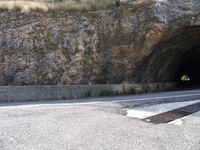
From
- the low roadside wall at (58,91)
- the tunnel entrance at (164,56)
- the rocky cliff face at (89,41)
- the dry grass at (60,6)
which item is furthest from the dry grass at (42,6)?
the low roadside wall at (58,91)

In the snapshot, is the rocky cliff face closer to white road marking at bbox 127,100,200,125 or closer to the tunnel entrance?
the tunnel entrance

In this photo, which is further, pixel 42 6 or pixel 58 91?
pixel 42 6

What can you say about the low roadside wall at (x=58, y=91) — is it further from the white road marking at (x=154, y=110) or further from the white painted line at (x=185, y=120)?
the white painted line at (x=185, y=120)

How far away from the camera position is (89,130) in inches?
291

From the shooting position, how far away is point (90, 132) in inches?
285

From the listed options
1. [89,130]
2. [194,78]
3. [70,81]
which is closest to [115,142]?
[89,130]

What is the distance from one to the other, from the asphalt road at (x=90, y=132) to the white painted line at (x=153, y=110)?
0.34 metres

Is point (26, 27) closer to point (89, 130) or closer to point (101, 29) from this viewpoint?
point (101, 29)

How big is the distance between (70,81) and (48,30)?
3.26 metres

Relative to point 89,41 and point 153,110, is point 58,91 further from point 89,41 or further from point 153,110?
point 153,110

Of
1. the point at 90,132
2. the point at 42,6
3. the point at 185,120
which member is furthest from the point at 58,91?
the point at 90,132

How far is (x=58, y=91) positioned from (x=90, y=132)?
26.3 feet

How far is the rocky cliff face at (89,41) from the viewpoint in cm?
1794

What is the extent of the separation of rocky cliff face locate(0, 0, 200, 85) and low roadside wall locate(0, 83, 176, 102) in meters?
1.34
